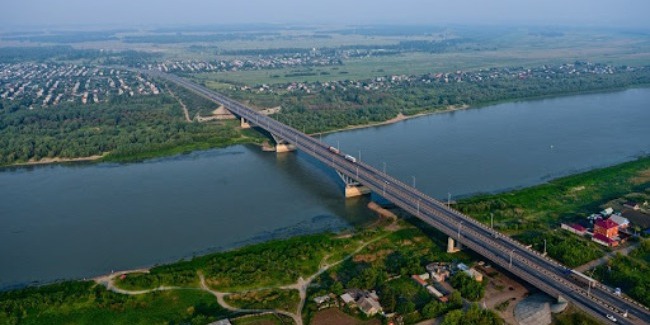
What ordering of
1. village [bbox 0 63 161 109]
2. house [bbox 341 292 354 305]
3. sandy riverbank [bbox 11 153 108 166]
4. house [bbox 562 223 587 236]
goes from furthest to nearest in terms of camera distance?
village [bbox 0 63 161 109] → sandy riverbank [bbox 11 153 108 166] → house [bbox 562 223 587 236] → house [bbox 341 292 354 305]

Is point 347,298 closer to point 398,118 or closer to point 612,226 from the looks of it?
point 612,226

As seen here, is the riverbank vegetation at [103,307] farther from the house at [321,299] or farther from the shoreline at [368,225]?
the house at [321,299]

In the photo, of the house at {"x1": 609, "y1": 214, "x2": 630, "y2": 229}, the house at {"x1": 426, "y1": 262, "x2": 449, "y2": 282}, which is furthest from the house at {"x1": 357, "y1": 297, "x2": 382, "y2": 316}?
the house at {"x1": 609, "y1": 214, "x2": 630, "y2": 229}

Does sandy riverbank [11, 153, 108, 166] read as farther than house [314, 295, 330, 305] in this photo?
Yes

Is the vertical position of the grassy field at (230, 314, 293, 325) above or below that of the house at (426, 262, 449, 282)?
below

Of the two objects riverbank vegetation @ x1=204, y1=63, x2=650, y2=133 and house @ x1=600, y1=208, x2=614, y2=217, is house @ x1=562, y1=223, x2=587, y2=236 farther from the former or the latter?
riverbank vegetation @ x1=204, y1=63, x2=650, y2=133

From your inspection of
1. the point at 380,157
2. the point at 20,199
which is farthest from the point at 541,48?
the point at 20,199

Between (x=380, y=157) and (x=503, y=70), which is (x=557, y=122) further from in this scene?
(x=503, y=70)
